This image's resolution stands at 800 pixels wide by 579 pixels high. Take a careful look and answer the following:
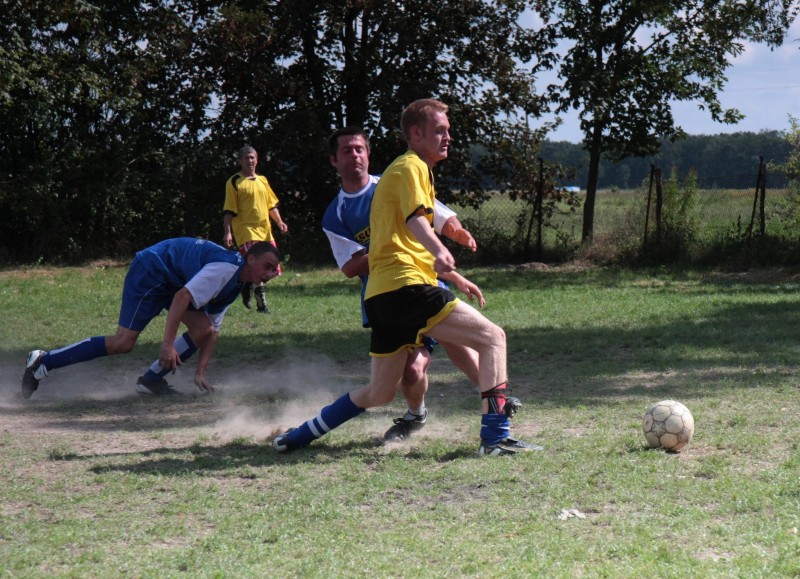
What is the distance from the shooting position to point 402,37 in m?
20.0

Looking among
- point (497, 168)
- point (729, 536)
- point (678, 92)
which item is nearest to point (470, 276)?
point (497, 168)

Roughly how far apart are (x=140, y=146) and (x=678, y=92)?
10.8m

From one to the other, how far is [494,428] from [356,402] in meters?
0.80

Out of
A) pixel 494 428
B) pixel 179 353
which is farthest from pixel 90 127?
pixel 494 428

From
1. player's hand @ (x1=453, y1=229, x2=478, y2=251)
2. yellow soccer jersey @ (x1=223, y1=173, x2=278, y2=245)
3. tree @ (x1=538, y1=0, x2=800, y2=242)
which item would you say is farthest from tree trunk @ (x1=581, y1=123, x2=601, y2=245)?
player's hand @ (x1=453, y1=229, x2=478, y2=251)

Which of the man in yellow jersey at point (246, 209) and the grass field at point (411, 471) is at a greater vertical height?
the man in yellow jersey at point (246, 209)

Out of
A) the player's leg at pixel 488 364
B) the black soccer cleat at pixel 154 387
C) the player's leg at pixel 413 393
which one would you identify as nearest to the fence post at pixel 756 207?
the black soccer cleat at pixel 154 387

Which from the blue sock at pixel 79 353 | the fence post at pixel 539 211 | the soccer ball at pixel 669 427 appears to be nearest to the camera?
the soccer ball at pixel 669 427

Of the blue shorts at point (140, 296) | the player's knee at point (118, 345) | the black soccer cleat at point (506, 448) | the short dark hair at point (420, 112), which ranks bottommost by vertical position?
the black soccer cleat at point (506, 448)

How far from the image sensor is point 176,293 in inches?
274

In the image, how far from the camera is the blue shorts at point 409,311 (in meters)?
5.33

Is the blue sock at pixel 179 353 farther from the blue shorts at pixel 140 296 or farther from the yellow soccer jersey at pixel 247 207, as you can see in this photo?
the yellow soccer jersey at pixel 247 207

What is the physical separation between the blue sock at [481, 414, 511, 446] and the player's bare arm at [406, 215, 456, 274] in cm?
97

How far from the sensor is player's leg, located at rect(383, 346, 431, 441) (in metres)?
6.13
